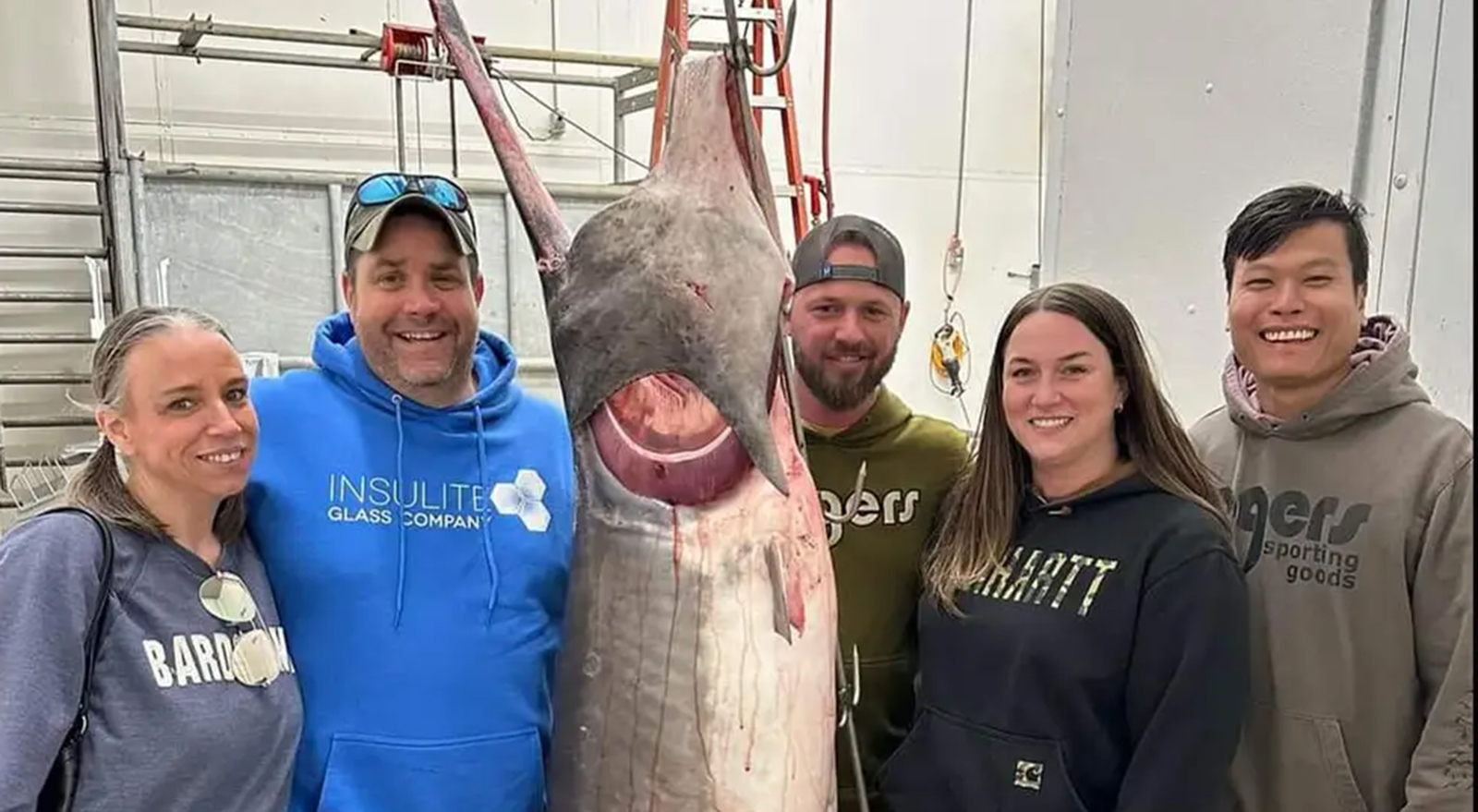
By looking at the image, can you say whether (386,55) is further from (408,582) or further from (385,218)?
(408,582)

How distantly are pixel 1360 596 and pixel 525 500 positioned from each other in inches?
41.0

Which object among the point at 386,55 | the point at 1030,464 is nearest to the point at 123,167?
the point at 386,55

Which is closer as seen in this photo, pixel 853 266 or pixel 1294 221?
pixel 1294 221

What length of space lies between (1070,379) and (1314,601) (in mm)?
389

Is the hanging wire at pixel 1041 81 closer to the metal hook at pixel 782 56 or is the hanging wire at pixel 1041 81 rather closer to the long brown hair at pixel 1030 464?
the long brown hair at pixel 1030 464

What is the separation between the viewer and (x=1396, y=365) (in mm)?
1328

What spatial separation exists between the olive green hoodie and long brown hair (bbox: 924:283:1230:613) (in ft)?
0.45

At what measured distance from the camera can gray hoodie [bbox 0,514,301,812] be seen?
3.76 feet

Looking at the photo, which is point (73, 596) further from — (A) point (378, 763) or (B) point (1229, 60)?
(B) point (1229, 60)

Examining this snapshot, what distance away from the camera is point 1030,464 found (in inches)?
57.7

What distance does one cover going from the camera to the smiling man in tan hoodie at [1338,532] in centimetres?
128

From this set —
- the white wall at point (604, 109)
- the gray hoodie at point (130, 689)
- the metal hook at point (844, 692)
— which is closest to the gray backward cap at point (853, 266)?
the metal hook at point (844, 692)

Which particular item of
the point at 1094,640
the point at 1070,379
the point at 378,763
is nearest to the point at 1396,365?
the point at 1070,379

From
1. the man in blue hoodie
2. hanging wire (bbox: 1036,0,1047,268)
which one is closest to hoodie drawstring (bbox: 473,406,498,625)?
the man in blue hoodie
